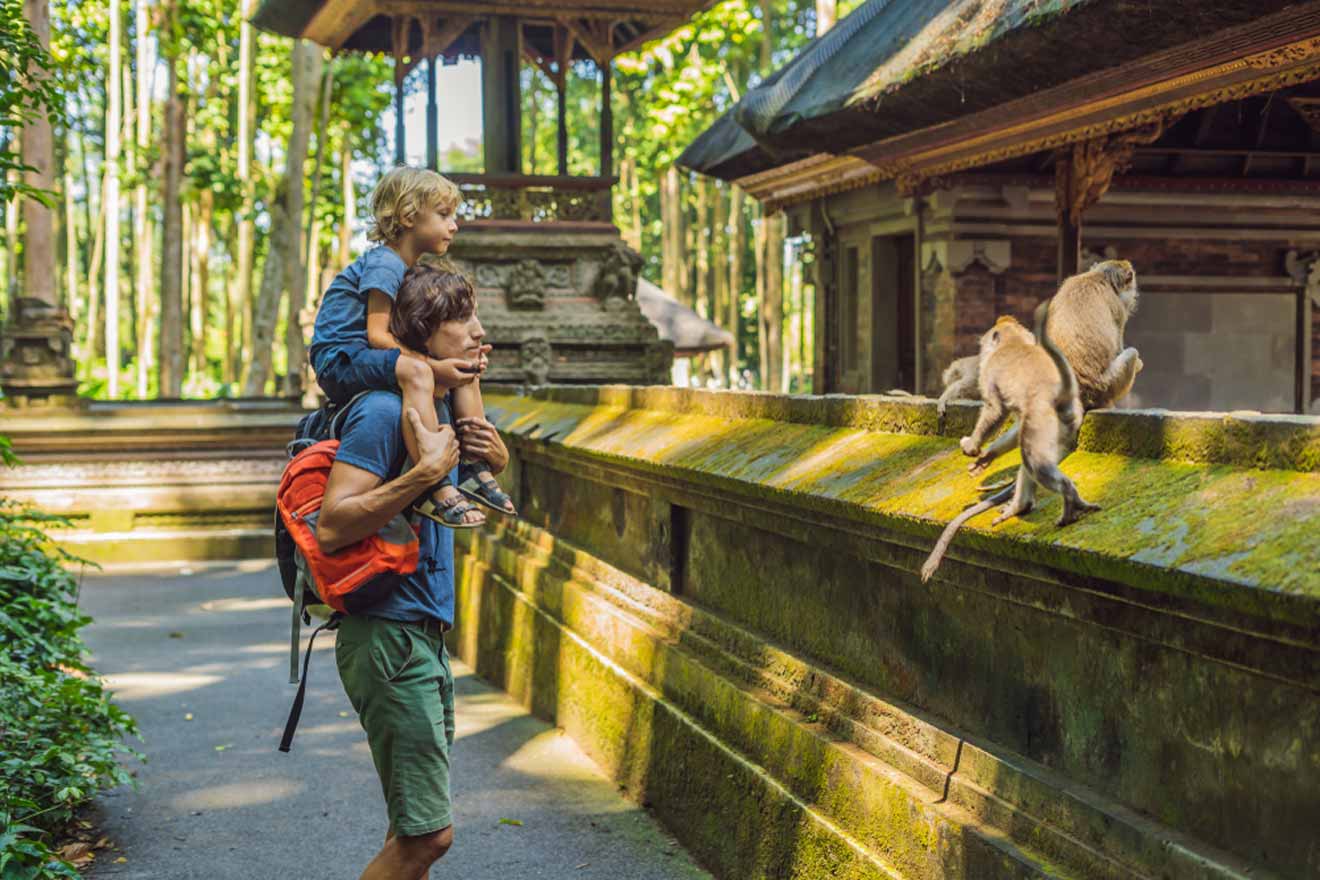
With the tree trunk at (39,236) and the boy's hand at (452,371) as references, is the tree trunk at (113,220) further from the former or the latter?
the boy's hand at (452,371)

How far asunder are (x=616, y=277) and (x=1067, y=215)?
21.7ft

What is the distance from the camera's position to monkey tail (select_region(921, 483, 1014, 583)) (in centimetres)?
356

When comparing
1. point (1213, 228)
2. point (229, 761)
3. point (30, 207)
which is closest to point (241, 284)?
point (30, 207)

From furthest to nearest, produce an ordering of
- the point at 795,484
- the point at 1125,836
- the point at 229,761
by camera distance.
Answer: the point at 229,761
the point at 795,484
the point at 1125,836

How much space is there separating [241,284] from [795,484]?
126ft

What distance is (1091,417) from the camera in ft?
12.2

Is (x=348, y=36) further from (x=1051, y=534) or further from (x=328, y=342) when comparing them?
(x=1051, y=534)

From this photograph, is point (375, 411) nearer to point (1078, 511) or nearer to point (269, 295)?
point (1078, 511)

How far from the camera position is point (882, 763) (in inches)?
169

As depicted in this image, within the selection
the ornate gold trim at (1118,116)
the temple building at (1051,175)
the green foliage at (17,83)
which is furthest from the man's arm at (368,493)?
the ornate gold trim at (1118,116)

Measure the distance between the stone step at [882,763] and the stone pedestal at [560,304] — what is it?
895 cm

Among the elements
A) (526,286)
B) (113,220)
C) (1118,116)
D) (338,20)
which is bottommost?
(526,286)

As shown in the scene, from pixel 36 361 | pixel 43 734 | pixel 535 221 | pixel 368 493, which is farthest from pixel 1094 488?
pixel 36 361

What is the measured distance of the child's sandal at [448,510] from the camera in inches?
153
